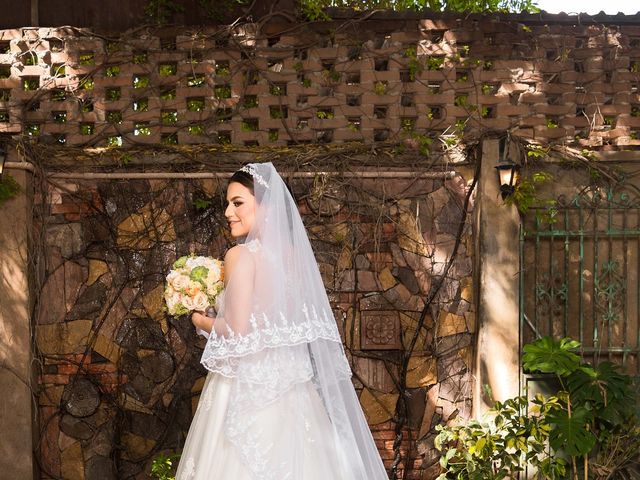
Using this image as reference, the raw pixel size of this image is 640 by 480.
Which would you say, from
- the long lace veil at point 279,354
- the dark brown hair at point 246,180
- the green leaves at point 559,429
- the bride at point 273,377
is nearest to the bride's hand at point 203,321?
the bride at point 273,377

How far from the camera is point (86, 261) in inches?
214

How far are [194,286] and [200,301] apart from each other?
0.08 meters

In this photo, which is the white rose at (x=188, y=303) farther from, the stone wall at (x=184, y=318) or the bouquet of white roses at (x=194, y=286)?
the stone wall at (x=184, y=318)

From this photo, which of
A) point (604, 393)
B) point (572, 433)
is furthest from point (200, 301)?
point (604, 393)

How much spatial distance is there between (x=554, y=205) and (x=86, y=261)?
3283 millimetres

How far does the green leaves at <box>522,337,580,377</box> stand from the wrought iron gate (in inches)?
16.8

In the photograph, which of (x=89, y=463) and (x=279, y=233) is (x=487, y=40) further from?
(x=89, y=463)

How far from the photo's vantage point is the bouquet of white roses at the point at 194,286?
3.78 metres

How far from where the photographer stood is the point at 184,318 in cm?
546

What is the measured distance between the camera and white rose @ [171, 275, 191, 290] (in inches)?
149

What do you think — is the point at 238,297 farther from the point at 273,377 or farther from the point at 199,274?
the point at 273,377

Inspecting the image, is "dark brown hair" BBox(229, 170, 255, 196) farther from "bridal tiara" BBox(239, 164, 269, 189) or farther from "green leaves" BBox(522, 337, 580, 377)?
"green leaves" BBox(522, 337, 580, 377)

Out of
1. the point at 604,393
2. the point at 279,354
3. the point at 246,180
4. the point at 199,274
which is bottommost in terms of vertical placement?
the point at 604,393

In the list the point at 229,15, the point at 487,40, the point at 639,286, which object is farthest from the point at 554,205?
the point at 229,15
